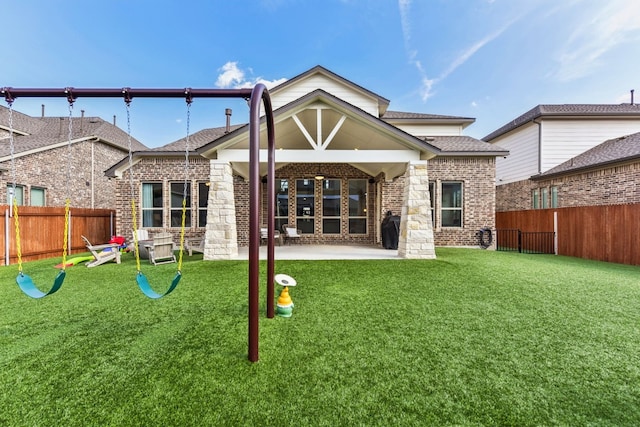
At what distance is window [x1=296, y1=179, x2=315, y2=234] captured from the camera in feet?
39.2

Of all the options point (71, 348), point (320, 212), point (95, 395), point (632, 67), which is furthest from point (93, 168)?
point (632, 67)

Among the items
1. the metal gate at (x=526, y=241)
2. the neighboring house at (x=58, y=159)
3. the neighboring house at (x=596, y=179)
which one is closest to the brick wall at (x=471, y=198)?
the metal gate at (x=526, y=241)

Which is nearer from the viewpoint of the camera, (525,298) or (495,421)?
(495,421)

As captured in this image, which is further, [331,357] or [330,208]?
[330,208]

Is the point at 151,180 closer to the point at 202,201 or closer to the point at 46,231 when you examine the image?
the point at 202,201

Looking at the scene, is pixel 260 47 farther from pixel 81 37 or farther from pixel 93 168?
pixel 93 168

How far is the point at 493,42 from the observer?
16625 mm

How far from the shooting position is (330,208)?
39.4 feet

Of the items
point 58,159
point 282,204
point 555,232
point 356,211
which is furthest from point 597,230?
point 58,159

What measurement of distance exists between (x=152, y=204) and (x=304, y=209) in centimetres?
632

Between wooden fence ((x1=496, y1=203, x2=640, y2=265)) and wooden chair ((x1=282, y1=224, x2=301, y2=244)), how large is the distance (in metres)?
9.62

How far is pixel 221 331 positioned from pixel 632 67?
23171mm

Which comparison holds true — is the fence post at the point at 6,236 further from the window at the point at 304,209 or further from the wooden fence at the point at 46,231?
the window at the point at 304,209

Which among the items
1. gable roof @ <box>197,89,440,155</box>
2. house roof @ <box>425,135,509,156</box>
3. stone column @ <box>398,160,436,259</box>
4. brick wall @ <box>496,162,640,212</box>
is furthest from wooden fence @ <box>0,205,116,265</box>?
brick wall @ <box>496,162,640,212</box>
